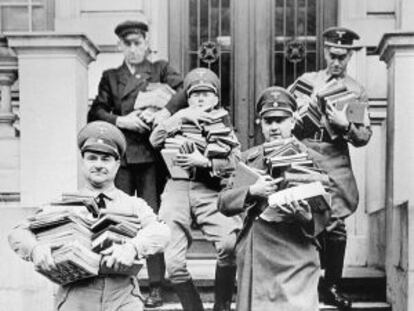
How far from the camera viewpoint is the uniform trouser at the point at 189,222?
763 cm

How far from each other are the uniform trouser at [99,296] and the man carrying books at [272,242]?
1095 millimetres

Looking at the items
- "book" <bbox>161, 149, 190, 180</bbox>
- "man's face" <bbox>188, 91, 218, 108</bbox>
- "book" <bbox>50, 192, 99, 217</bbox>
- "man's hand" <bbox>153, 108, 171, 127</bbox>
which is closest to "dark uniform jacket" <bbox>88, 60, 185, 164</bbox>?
"man's hand" <bbox>153, 108, 171, 127</bbox>

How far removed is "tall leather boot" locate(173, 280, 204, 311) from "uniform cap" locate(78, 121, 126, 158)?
164cm

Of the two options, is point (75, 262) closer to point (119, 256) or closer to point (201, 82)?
point (119, 256)

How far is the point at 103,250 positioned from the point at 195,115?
84.4 inches

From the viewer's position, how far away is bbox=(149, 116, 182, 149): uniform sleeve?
784 centimetres

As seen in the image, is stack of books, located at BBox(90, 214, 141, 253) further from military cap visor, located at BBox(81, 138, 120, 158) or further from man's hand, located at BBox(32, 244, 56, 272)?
military cap visor, located at BBox(81, 138, 120, 158)

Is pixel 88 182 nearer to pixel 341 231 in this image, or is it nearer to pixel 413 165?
pixel 341 231

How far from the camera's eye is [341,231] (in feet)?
26.3

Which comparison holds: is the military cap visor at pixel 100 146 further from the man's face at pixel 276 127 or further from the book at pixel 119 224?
the man's face at pixel 276 127

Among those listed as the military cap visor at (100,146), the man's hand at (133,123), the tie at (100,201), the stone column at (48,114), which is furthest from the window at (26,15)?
the tie at (100,201)

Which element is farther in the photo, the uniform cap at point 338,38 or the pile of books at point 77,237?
the uniform cap at point 338,38

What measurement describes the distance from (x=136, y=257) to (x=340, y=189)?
264 cm

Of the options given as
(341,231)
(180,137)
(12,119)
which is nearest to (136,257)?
(180,137)
